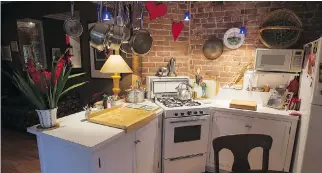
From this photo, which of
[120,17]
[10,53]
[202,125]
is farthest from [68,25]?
[10,53]

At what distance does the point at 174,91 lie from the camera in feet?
9.25

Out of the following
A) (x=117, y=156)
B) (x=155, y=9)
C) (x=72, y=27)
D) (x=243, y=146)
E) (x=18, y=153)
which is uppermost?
(x=155, y=9)

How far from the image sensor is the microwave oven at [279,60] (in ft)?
7.68

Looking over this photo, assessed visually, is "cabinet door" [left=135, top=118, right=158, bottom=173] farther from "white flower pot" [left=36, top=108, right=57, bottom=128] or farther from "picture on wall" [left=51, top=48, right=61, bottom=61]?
"picture on wall" [left=51, top=48, right=61, bottom=61]

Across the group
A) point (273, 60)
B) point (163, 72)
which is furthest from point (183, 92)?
point (273, 60)

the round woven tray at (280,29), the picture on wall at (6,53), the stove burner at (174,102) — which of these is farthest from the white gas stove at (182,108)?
the picture on wall at (6,53)

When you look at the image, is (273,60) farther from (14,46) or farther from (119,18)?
(14,46)

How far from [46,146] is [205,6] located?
272 cm

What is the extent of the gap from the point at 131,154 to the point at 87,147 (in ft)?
2.01

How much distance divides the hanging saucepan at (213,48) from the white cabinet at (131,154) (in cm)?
142

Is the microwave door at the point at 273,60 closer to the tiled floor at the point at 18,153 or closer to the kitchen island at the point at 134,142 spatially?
the kitchen island at the point at 134,142

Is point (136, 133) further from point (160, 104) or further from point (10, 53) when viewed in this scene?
point (10, 53)

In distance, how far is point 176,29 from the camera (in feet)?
9.47

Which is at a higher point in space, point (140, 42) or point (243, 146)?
point (140, 42)
